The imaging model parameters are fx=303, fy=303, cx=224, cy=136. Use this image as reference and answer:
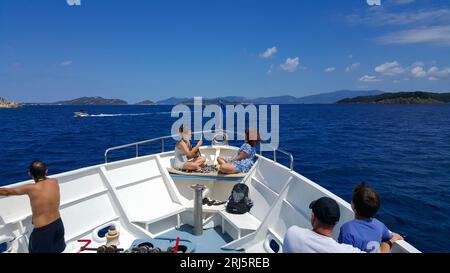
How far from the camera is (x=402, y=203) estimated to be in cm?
1052

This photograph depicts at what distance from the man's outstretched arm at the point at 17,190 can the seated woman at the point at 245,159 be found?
3.96m

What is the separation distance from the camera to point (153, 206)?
6617 mm

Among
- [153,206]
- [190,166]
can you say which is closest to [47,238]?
[153,206]

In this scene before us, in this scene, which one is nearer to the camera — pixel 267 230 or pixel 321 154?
pixel 267 230

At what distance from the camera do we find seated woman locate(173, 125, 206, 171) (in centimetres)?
738

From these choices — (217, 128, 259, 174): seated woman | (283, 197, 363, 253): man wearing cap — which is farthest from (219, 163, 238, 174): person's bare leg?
(283, 197, 363, 253): man wearing cap

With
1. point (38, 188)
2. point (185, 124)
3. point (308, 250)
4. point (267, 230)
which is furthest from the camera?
point (185, 124)

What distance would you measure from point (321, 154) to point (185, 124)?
14.8 metres

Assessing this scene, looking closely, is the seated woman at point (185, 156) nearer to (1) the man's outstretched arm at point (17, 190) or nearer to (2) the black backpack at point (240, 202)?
(2) the black backpack at point (240, 202)

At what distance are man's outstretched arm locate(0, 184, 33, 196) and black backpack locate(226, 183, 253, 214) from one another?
361 centimetres

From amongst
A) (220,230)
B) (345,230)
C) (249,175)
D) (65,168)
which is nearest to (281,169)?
(249,175)

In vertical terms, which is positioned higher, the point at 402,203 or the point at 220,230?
the point at 220,230

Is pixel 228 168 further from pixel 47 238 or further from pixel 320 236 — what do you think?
pixel 320 236
